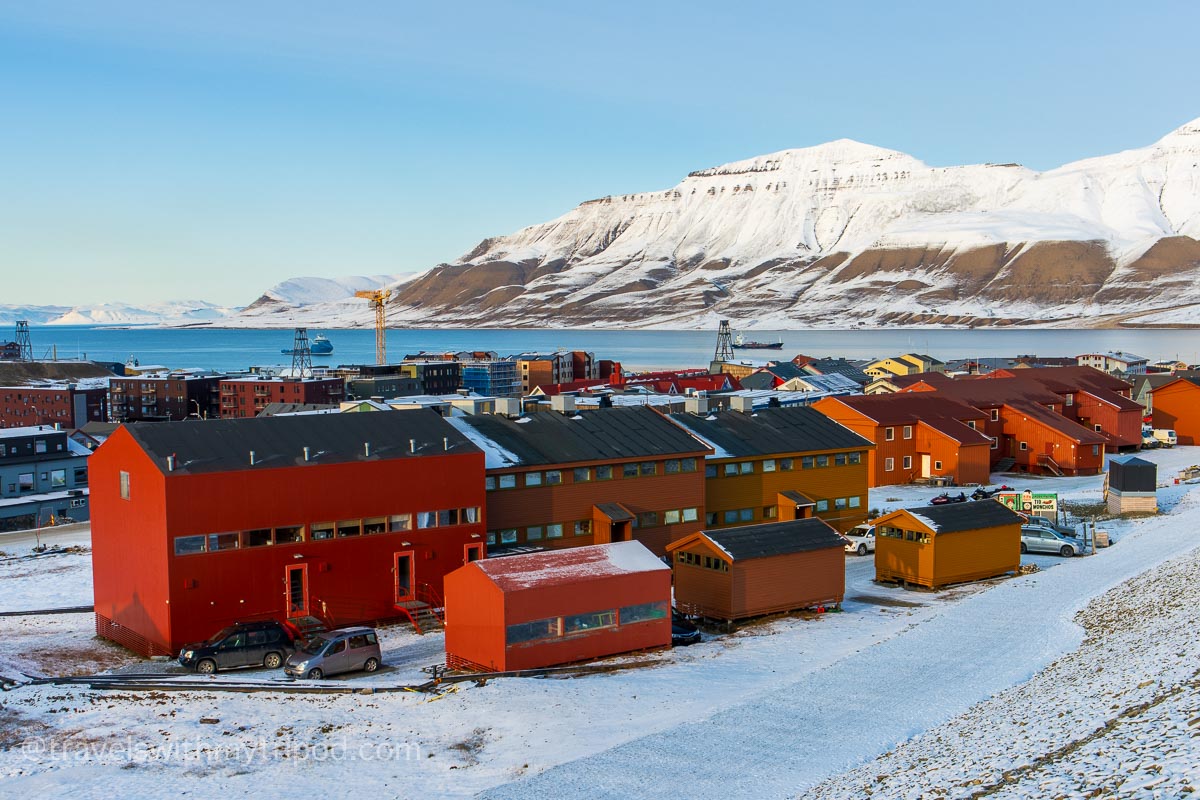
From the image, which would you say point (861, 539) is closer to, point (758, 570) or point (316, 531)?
point (758, 570)

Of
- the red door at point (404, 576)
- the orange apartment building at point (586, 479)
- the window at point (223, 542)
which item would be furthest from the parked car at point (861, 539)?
the window at point (223, 542)

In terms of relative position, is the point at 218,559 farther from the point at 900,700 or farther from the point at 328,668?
the point at 900,700

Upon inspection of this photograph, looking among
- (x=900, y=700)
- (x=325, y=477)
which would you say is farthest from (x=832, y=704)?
(x=325, y=477)

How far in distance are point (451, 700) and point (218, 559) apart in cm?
843

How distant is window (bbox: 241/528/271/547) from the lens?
2612 centimetres

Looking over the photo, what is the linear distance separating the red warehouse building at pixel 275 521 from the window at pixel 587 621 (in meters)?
5.92

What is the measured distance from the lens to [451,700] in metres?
20.3

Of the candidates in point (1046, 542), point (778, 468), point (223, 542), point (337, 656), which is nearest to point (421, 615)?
point (223, 542)

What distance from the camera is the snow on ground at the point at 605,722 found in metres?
16.2

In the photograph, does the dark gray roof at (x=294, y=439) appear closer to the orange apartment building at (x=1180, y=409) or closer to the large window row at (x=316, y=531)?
the large window row at (x=316, y=531)

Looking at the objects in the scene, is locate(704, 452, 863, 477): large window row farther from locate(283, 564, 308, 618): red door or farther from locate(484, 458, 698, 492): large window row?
locate(283, 564, 308, 618): red door

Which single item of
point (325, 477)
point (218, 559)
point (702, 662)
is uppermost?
point (325, 477)

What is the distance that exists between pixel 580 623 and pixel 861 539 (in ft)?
53.8

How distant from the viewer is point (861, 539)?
122ft
